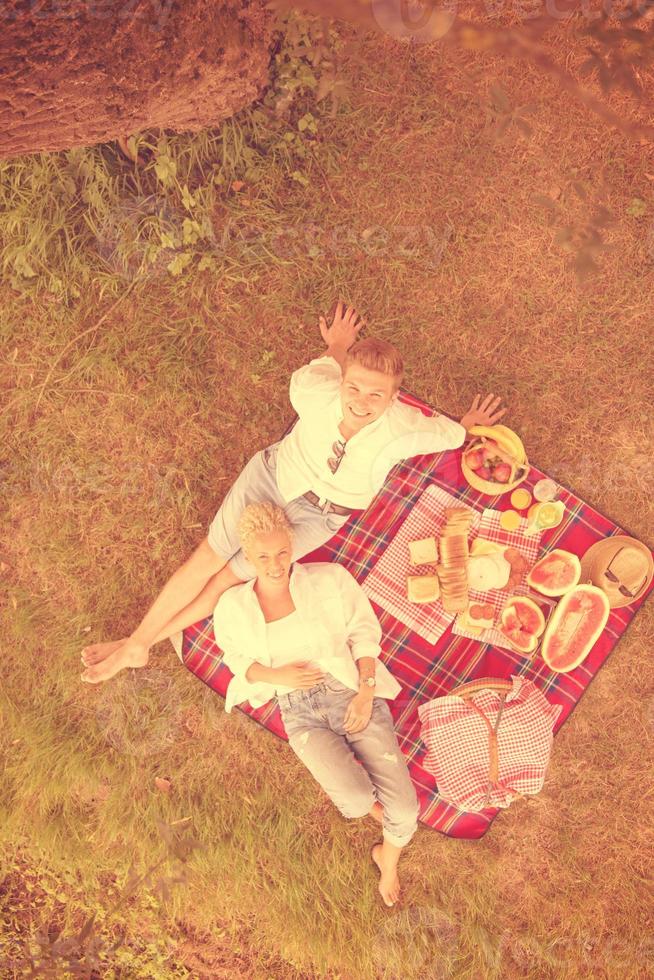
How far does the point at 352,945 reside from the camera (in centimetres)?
474

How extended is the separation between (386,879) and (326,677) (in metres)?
1.53

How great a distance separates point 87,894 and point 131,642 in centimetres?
196

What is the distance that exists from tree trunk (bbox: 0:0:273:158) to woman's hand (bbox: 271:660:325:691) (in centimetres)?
315

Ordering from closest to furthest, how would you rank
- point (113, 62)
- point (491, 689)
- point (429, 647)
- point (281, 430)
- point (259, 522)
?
1. point (113, 62)
2. point (259, 522)
3. point (491, 689)
4. point (429, 647)
5. point (281, 430)

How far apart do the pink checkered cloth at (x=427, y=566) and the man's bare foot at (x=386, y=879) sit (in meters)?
1.51

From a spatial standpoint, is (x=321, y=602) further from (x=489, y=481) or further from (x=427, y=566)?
(x=489, y=481)

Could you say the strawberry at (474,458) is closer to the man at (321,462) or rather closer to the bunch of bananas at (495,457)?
the bunch of bananas at (495,457)

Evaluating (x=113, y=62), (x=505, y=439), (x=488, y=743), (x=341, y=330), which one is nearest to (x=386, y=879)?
(x=488, y=743)

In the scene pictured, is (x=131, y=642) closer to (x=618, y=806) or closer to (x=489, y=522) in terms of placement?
(x=489, y=522)

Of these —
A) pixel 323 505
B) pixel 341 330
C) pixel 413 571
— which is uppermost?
pixel 341 330

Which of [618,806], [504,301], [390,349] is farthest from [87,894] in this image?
[504,301]

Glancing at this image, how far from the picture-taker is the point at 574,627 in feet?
14.5

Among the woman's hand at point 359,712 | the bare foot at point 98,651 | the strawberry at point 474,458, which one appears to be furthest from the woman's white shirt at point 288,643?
the strawberry at point 474,458

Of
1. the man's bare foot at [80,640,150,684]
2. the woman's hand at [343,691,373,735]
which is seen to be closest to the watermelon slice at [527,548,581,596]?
the woman's hand at [343,691,373,735]
